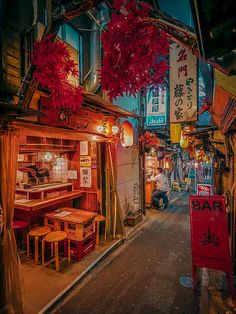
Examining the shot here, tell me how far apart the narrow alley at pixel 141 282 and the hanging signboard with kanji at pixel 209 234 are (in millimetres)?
989

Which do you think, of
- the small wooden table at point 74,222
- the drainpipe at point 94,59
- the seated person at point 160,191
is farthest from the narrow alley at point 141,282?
the drainpipe at point 94,59

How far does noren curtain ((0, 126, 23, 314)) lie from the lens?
4.73 metres

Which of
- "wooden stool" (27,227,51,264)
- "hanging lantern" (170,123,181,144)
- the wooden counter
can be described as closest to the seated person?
"hanging lantern" (170,123,181,144)

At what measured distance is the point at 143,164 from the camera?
47.1ft

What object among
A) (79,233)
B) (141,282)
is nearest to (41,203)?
(79,233)

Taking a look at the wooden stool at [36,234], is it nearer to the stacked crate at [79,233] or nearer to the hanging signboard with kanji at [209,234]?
the stacked crate at [79,233]

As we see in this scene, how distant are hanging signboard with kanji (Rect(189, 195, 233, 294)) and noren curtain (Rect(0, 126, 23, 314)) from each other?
4970 millimetres

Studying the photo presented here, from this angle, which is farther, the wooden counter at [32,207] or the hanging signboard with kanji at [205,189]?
the hanging signboard with kanji at [205,189]

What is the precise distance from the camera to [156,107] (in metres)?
12.8

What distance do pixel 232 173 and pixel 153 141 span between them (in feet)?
23.9

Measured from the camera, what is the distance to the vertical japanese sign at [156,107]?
1259 cm

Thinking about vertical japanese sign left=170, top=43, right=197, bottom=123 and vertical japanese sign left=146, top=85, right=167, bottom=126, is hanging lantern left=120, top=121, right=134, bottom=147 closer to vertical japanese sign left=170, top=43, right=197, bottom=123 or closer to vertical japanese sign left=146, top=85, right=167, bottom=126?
vertical japanese sign left=170, top=43, right=197, bottom=123

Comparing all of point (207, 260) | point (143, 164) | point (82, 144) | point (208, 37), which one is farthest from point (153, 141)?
point (208, 37)

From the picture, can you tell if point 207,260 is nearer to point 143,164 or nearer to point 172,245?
point 172,245
